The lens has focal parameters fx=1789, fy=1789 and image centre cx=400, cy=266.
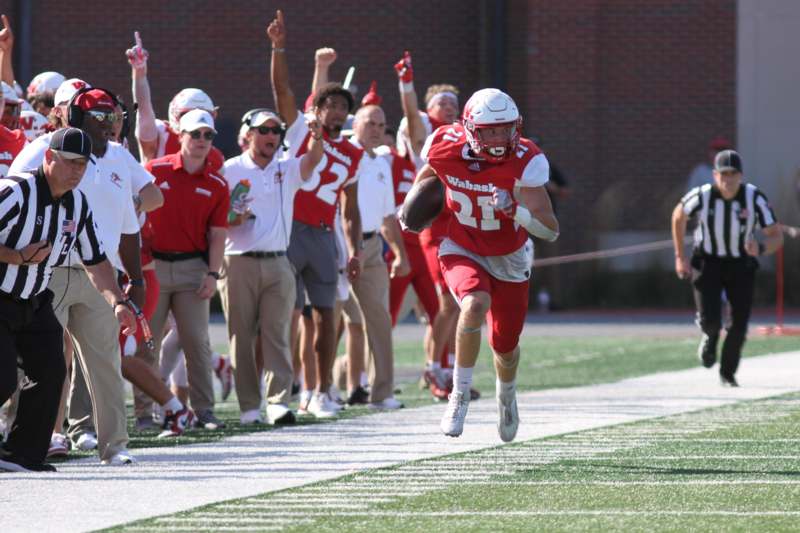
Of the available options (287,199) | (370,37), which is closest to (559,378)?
(287,199)

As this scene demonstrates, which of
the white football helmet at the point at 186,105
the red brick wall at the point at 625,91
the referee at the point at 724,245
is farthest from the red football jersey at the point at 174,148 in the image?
the red brick wall at the point at 625,91

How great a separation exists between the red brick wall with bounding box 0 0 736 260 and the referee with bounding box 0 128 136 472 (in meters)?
15.1

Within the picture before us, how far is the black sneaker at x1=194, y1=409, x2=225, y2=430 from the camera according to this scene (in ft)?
36.2

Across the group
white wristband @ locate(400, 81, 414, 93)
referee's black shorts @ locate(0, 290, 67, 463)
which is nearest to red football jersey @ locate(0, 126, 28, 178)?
referee's black shorts @ locate(0, 290, 67, 463)

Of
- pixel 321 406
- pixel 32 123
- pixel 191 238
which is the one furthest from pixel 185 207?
pixel 321 406

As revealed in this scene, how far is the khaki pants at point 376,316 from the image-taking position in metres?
12.5

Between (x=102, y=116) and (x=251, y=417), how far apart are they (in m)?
2.67

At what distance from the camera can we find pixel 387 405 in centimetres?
1244

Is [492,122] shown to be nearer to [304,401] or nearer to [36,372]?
[36,372]

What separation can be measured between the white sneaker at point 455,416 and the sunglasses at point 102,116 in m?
2.32

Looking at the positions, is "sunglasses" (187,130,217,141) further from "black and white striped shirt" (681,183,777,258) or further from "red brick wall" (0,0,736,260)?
"red brick wall" (0,0,736,260)

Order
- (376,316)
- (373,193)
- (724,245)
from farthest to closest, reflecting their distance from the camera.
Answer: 1. (724,245)
2. (373,193)
3. (376,316)

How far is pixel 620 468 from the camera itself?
29.0 ft

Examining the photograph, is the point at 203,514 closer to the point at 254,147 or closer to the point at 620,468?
the point at 620,468
